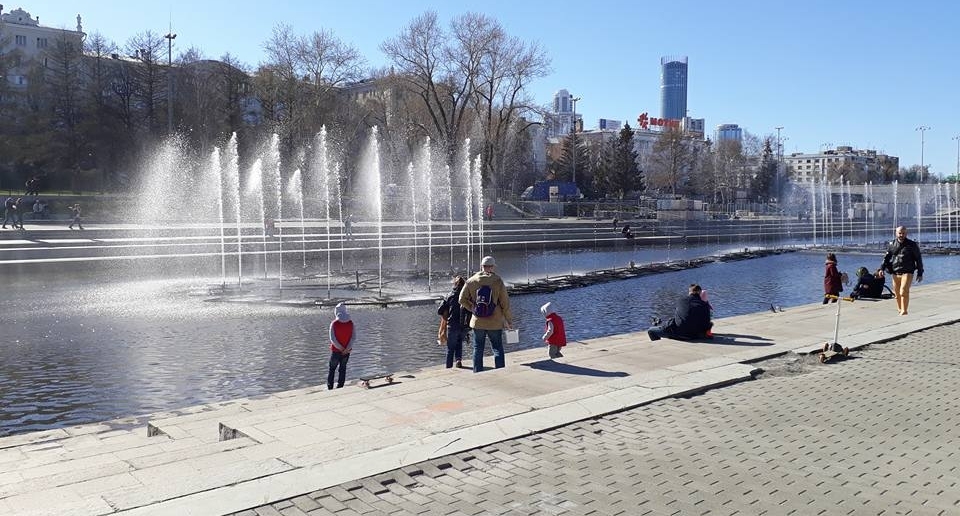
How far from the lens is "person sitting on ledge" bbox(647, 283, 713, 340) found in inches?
476

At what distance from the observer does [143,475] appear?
570 cm

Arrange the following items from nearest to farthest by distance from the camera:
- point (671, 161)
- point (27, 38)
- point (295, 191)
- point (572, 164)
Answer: point (295, 191) < point (27, 38) < point (572, 164) < point (671, 161)

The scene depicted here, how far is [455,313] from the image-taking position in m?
11.3

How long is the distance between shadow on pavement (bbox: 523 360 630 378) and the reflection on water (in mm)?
2668

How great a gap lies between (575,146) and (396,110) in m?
27.0

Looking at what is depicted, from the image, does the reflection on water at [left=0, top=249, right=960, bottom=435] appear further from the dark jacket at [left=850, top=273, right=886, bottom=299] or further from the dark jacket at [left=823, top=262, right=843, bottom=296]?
the dark jacket at [left=823, top=262, right=843, bottom=296]

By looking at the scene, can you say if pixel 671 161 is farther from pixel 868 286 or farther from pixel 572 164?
pixel 868 286

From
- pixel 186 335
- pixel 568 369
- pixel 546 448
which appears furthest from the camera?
pixel 186 335

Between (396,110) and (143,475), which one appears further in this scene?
(396,110)

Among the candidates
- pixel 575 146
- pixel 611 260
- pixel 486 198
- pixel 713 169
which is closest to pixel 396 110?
pixel 486 198

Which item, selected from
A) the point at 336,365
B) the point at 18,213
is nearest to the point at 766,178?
the point at 18,213

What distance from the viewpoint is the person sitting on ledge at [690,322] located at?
39.6 ft

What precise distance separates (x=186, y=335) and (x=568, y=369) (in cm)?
819

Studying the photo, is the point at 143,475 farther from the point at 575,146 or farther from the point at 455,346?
the point at 575,146
